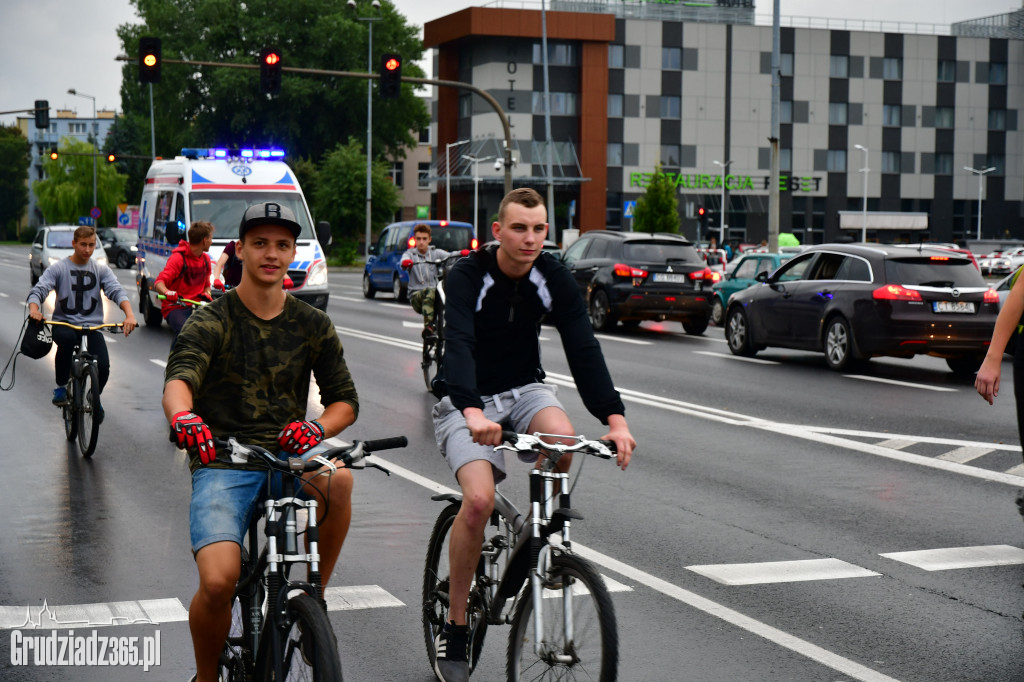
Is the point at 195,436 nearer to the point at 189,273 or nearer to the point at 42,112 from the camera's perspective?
the point at 189,273

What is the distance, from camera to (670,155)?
277 ft

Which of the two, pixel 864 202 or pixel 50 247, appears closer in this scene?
pixel 50 247

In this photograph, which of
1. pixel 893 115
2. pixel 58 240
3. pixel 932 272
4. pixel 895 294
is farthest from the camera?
pixel 893 115

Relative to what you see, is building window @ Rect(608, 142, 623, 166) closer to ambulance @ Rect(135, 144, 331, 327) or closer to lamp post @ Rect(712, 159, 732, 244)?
lamp post @ Rect(712, 159, 732, 244)

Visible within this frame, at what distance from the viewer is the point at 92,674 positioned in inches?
203

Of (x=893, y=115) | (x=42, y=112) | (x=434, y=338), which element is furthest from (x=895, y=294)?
(x=893, y=115)

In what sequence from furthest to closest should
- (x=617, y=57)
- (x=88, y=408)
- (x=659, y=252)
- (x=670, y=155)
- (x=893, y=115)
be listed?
(x=893, y=115) < (x=670, y=155) < (x=617, y=57) < (x=659, y=252) < (x=88, y=408)

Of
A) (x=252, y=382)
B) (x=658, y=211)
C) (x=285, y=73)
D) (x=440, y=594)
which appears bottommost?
(x=440, y=594)

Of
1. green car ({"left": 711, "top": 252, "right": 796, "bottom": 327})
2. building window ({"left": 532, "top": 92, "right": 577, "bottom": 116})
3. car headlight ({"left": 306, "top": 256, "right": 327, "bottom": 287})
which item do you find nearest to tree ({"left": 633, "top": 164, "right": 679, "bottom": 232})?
building window ({"left": 532, "top": 92, "right": 577, "bottom": 116})

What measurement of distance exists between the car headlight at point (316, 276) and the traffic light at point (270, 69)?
23.2 feet

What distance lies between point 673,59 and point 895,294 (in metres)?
69.1

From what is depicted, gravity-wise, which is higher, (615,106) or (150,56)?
(615,106)

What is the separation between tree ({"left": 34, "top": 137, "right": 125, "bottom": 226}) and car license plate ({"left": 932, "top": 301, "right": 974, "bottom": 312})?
103227 millimetres

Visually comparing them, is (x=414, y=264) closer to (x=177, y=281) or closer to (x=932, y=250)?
(x=177, y=281)
